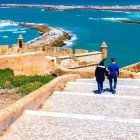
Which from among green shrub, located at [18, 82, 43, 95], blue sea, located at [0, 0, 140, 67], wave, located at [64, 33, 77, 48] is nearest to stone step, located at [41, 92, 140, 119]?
green shrub, located at [18, 82, 43, 95]

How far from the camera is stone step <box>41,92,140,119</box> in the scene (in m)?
10.4

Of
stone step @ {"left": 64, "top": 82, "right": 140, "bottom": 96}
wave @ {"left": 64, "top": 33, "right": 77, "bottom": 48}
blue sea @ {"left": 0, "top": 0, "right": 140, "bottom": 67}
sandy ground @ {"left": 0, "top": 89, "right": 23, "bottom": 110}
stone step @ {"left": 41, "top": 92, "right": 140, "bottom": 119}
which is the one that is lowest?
blue sea @ {"left": 0, "top": 0, "right": 140, "bottom": 67}

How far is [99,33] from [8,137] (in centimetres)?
6947

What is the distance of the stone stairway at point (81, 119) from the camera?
8.50 meters

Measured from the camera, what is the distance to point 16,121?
9.31 m

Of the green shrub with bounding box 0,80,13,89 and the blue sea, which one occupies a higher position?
the green shrub with bounding box 0,80,13,89

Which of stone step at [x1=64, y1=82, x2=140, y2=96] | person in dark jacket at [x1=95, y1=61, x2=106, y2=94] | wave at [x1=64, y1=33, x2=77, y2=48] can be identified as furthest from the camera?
wave at [x1=64, y1=33, x2=77, y2=48]

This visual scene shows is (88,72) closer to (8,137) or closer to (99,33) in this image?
(8,137)

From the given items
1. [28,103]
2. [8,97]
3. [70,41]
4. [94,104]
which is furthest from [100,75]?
[70,41]

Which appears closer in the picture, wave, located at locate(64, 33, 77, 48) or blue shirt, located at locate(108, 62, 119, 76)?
blue shirt, located at locate(108, 62, 119, 76)

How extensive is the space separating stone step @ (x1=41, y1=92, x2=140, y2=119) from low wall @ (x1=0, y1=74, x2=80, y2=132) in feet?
0.67

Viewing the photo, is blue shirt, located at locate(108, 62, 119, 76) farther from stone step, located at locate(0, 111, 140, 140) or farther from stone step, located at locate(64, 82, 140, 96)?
stone step, located at locate(0, 111, 140, 140)

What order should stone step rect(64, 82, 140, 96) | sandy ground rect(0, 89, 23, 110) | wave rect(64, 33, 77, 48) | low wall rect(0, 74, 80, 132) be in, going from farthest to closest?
wave rect(64, 33, 77, 48)
stone step rect(64, 82, 140, 96)
sandy ground rect(0, 89, 23, 110)
low wall rect(0, 74, 80, 132)

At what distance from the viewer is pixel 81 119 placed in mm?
9367
